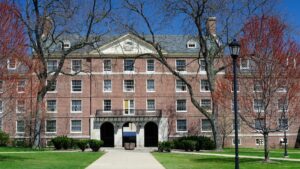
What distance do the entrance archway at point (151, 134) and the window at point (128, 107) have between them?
2826mm

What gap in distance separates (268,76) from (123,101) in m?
34.7

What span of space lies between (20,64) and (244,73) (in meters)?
11.4

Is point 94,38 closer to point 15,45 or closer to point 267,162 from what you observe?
point 15,45

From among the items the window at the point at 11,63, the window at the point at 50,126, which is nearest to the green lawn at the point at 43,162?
the window at the point at 11,63

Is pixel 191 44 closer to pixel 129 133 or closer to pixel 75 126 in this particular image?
pixel 129 133

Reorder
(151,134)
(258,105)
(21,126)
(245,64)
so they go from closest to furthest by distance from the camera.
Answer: (258,105) < (245,64) < (21,126) < (151,134)

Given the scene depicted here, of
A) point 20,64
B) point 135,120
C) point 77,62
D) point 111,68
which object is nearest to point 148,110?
point 135,120

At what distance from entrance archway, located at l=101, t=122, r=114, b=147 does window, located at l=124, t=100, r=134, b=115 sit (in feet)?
8.93

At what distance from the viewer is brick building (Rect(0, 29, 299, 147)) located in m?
55.9

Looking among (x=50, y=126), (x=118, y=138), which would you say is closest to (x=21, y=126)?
(x=50, y=126)

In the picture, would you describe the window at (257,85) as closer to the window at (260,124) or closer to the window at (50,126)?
the window at (260,124)

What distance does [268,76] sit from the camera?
23.1 m

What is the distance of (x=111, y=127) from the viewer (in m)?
58.1

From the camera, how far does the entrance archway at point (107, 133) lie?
5712 cm
